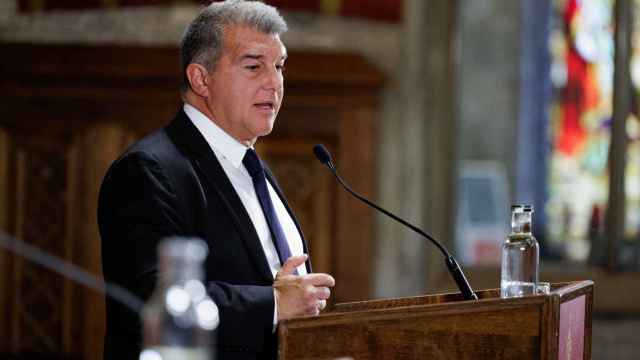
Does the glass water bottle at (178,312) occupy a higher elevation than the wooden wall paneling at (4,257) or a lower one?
lower

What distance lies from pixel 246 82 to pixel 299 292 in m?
0.52

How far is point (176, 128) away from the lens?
246 cm

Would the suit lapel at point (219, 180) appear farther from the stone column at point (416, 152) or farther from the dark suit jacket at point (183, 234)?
the stone column at point (416, 152)

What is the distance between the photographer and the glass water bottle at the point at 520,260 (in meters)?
2.29

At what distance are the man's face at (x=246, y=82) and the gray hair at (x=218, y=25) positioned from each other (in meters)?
0.01

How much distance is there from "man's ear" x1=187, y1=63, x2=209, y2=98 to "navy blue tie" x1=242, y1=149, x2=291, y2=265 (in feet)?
0.52

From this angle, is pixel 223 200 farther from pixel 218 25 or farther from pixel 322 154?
pixel 218 25

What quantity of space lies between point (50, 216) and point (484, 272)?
206cm

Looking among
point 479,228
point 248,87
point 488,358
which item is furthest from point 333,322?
point 479,228

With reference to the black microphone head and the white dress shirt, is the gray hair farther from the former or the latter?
the black microphone head

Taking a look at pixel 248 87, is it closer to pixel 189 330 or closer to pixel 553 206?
pixel 189 330

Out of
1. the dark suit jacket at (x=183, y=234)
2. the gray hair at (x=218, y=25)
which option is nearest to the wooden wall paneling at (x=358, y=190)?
the gray hair at (x=218, y=25)

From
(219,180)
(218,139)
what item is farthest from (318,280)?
(218,139)

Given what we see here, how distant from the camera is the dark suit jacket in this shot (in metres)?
2.14
